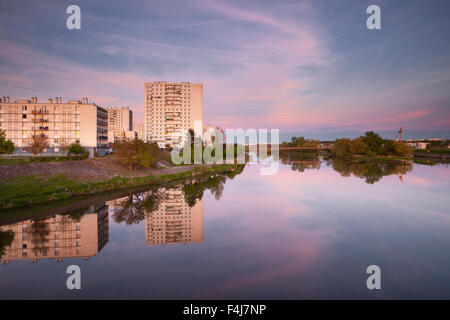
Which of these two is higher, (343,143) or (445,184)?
(343,143)

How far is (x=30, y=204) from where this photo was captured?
14.9 metres

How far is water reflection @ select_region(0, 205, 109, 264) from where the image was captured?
899 cm

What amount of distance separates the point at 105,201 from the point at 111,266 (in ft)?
A: 33.4

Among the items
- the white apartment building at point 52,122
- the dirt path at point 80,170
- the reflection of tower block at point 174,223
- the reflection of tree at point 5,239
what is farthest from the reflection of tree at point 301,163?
the white apartment building at point 52,122

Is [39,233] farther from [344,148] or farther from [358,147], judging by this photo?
[344,148]

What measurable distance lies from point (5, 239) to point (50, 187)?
352 inches

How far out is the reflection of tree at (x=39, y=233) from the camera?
31.6 feet

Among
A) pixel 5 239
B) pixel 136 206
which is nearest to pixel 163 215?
pixel 136 206

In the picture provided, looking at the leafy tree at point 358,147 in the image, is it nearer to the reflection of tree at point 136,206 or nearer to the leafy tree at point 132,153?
the leafy tree at point 132,153

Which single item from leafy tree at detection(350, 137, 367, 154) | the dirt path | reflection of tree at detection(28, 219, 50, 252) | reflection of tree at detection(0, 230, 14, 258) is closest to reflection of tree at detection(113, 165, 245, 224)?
reflection of tree at detection(28, 219, 50, 252)

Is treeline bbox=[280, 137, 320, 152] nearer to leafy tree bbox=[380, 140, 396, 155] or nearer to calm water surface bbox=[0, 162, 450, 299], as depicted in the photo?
leafy tree bbox=[380, 140, 396, 155]

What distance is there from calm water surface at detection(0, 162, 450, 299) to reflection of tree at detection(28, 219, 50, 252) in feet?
0.13
